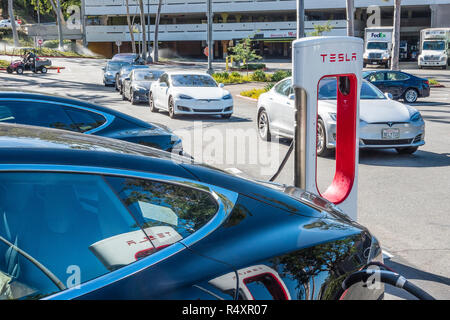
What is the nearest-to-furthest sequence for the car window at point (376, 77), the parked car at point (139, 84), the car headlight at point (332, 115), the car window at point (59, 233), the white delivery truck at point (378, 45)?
the car window at point (59, 233), the car headlight at point (332, 115), the parked car at point (139, 84), the car window at point (376, 77), the white delivery truck at point (378, 45)

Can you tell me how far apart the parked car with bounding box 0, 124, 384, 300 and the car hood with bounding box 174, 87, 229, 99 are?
14.3 m

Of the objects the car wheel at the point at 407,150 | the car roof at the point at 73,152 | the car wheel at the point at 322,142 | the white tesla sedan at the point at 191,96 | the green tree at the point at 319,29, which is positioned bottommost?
the car wheel at the point at 407,150

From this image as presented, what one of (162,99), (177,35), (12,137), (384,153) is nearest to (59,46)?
(177,35)

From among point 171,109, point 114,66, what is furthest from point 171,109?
point 114,66

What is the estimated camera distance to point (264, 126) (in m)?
12.8

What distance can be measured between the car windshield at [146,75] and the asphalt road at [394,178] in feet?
11.0

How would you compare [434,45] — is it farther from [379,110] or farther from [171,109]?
[379,110]

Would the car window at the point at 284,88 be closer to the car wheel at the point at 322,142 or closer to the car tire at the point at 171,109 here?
the car wheel at the point at 322,142

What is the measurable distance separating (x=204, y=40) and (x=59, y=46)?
1762 cm

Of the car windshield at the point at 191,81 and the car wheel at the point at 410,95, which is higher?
the car windshield at the point at 191,81

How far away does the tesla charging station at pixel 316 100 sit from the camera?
5.33 m

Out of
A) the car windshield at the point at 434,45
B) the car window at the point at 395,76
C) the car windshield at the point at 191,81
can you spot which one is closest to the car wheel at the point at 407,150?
the car windshield at the point at 191,81

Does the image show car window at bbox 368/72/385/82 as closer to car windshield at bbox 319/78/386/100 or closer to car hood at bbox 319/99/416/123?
car windshield at bbox 319/78/386/100

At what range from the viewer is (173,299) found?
2.26 meters
